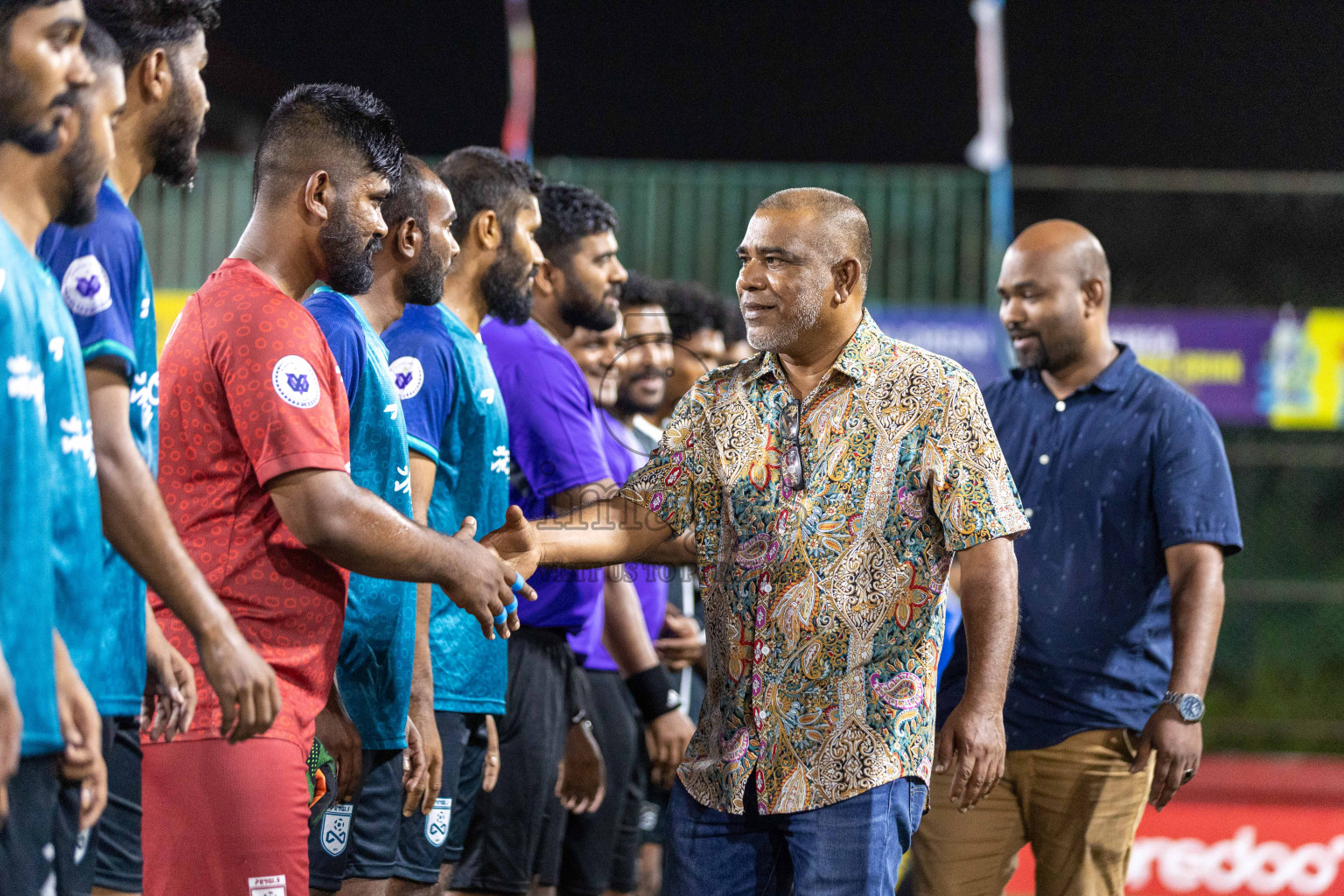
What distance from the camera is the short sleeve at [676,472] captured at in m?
3.29

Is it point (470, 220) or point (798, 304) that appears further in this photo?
point (470, 220)

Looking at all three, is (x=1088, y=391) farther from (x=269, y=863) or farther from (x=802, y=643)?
(x=269, y=863)

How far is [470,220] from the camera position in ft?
13.5

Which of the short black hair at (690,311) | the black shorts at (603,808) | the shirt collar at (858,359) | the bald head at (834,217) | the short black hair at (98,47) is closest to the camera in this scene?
the short black hair at (98,47)

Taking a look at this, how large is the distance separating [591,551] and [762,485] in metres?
0.44

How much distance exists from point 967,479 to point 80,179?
6.13ft

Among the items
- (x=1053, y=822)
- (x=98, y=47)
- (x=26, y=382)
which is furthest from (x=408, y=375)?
(x=1053, y=822)

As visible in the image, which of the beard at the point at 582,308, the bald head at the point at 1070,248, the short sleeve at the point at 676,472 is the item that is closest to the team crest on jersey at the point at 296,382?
the short sleeve at the point at 676,472

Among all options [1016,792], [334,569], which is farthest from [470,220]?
[1016,792]

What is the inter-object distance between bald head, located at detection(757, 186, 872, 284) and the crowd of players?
876 mm

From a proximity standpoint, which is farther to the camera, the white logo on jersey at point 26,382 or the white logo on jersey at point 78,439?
the white logo on jersey at point 78,439

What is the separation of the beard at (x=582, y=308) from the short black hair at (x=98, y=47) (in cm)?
292

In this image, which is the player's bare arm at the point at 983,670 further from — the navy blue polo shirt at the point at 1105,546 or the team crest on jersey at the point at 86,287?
the team crest on jersey at the point at 86,287

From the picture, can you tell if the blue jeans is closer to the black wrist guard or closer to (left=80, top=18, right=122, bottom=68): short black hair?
the black wrist guard
